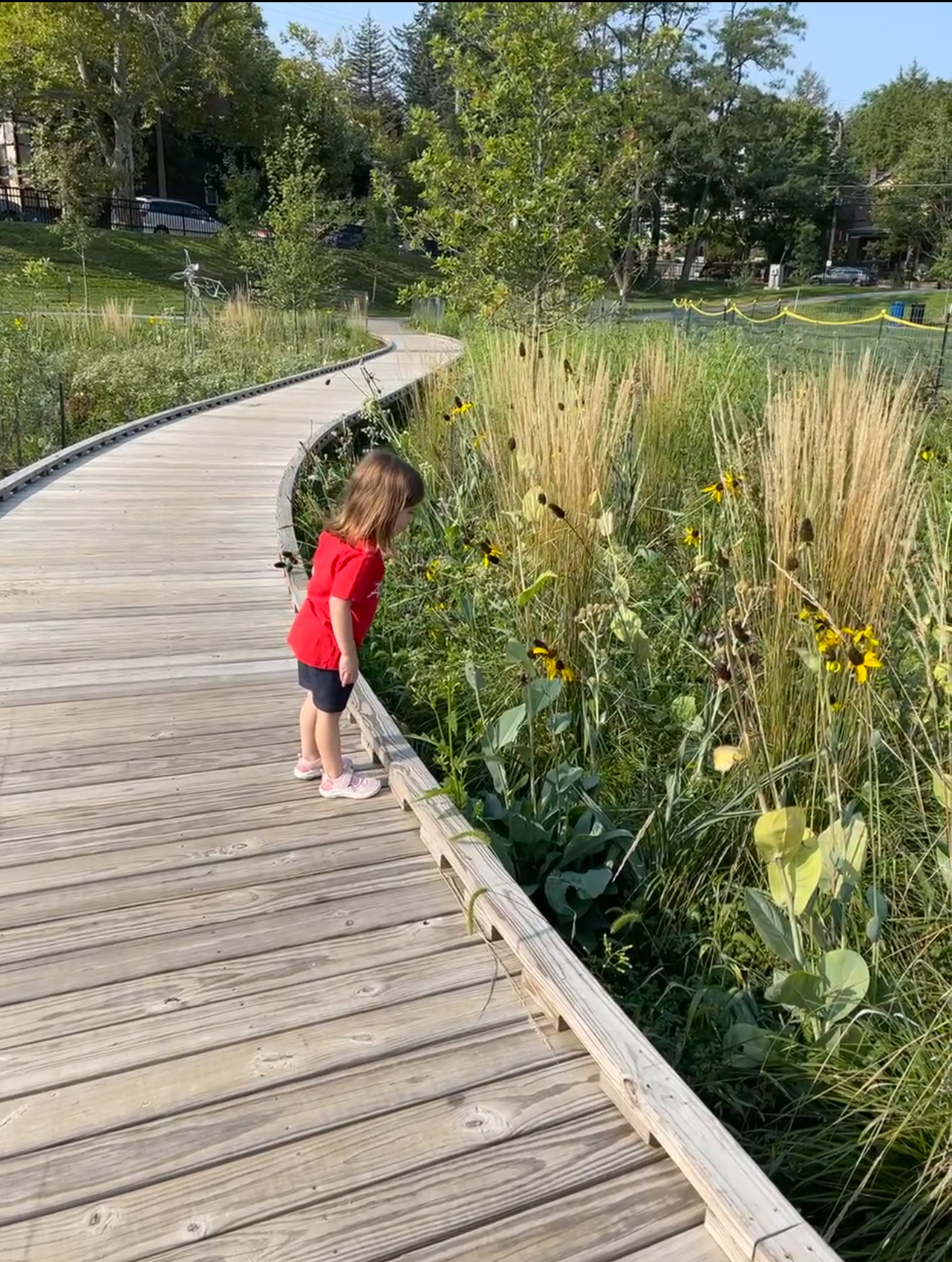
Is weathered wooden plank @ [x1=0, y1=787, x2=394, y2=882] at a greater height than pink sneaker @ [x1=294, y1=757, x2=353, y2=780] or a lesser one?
lesser

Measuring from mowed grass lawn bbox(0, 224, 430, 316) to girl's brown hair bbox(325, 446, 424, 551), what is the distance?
17899mm

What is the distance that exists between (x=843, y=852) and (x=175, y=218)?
33.8 m

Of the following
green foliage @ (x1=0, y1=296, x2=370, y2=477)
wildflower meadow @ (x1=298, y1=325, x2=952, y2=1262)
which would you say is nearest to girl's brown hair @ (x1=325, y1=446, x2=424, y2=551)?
wildflower meadow @ (x1=298, y1=325, x2=952, y2=1262)

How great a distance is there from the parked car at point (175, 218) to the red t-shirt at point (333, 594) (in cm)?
2973

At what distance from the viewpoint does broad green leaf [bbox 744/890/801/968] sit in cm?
175

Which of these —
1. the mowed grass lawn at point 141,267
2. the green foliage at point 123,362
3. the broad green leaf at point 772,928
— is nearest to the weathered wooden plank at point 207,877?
the broad green leaf at point 772,928

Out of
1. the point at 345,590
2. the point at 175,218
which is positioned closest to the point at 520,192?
the point at 345,590

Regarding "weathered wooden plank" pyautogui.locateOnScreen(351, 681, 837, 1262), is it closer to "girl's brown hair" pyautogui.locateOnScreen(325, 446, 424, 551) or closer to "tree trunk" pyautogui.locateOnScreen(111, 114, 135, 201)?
"girl's brown hair" pyautogui.locateOnScreen(325, 446, 424, 551)

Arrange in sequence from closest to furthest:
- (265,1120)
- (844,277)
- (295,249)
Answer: (265,1120) < (295,249) < (844,277)

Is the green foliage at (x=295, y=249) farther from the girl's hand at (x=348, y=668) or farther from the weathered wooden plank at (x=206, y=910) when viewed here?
the weathered wooden plank at (x=206, y=910)

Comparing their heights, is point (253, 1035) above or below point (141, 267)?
below

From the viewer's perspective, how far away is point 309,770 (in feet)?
8.27

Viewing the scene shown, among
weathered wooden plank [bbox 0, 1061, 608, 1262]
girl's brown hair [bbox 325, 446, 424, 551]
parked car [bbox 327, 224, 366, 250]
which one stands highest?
parked car [bbox 327, 224, 366, 250]

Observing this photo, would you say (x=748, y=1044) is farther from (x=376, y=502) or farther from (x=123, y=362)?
(x=123, y=362)
